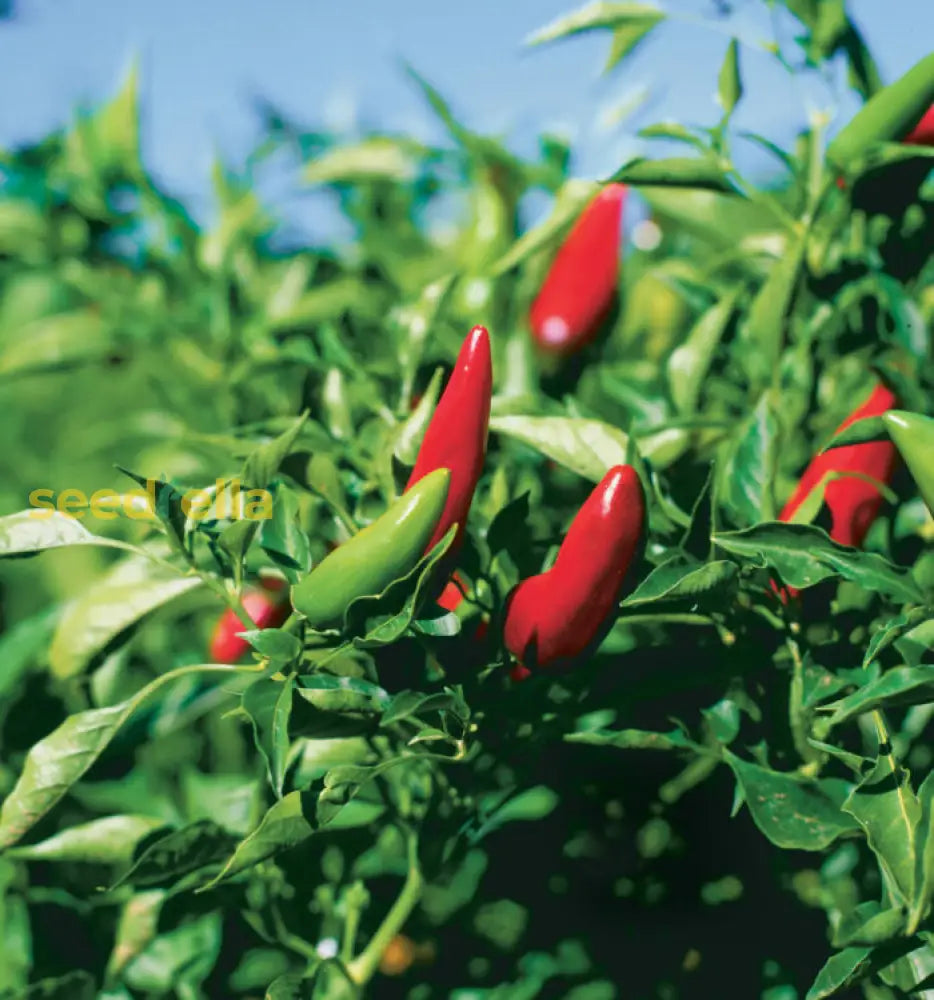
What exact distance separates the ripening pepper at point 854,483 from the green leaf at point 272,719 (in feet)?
0.93

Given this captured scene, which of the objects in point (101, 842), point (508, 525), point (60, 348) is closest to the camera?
point (508, 525)

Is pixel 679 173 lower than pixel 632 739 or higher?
higher

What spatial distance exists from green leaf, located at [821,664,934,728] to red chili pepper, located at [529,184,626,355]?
0.44 meters

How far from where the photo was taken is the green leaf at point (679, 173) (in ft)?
2.02

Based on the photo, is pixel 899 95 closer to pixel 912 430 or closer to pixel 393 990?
pixel 912 430

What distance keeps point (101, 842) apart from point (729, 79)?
0.58 metres

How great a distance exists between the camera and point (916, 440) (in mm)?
482

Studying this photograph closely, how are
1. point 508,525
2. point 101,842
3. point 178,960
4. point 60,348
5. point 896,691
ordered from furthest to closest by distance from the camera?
point 60,348 < point 178,960 < point 101,842 < point 508,525 < point 896,691

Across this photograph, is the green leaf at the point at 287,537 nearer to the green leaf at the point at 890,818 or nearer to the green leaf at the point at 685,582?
the green leaf at the point at 685,582

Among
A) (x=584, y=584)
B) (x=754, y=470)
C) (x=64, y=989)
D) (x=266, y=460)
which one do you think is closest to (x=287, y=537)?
(x=266, y=460)

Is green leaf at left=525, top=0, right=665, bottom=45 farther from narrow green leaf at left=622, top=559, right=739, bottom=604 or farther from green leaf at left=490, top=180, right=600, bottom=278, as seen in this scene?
narrow green leaf at left=622, top=559, right=739, bottom=604

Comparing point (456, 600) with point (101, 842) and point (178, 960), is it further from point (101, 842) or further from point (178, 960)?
point (178, 960)

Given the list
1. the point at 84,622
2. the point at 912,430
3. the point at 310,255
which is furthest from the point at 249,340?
the point at 912,430

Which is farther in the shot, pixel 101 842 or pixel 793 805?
pixel 101 842
